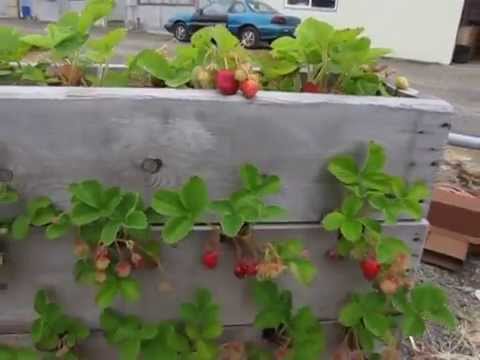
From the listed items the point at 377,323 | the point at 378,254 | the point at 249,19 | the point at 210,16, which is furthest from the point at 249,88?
the point at 210,16

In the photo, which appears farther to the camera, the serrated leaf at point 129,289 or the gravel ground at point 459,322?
the gravel ground at point 459,322

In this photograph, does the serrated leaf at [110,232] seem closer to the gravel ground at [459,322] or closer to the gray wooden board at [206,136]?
the gray wooden board at [206,136]

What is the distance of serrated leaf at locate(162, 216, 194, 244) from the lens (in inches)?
34.1

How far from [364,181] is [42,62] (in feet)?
1.93

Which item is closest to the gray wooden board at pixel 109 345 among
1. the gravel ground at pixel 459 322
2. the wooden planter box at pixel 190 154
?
the wooden planter box at pixel 190 154

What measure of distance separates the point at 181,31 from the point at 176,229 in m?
11.6

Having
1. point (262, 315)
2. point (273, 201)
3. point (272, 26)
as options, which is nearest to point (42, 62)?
point (273, 201)

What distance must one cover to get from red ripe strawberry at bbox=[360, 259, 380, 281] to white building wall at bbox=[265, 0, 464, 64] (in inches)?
407

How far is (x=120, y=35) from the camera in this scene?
96 centimetres

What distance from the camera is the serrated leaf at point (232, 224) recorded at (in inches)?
34.3

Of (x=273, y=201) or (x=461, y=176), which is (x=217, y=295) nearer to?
(x=273, y=201)

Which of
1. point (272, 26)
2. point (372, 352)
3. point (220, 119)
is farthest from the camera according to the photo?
point (272, 26)

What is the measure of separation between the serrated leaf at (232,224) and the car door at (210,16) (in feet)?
35.4

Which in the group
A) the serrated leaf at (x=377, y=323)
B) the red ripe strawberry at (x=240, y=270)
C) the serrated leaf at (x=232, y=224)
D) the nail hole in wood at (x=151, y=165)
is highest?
the nail hole in wood at (x=151, y=165)
